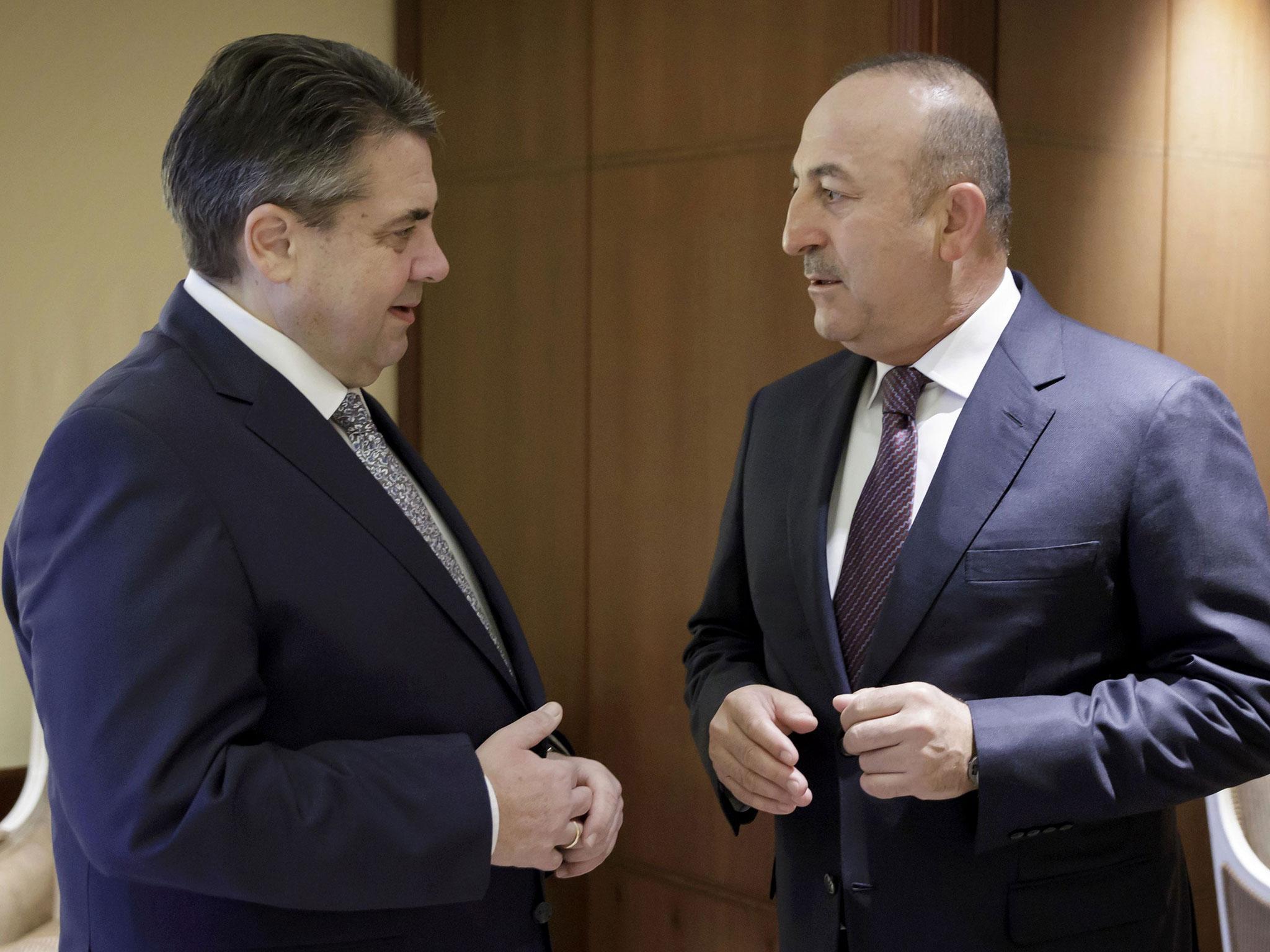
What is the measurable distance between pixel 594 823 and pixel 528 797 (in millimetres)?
133

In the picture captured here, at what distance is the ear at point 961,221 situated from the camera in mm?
1893

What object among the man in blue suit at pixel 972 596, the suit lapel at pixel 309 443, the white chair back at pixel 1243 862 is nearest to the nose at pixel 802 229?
the man in blue suit at pixel 972 596

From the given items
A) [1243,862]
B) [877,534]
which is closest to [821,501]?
[877,534]

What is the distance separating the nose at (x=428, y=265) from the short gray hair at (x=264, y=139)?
131 mm

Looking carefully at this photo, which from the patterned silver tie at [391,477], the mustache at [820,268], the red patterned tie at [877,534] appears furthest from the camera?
the mustache at [820,268]

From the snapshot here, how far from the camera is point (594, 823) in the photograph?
61.3 inches

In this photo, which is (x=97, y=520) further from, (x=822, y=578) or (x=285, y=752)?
(x=822, y=578)

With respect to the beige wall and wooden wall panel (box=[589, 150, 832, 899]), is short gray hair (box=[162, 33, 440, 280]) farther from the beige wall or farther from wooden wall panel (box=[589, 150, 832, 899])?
the beige wall

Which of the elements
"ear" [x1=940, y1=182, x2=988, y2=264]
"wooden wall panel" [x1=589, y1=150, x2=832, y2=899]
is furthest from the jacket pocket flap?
"wooden wall panel" [x1=589, y1=150, x2=832, y2=899]

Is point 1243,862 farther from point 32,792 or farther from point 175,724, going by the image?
point 32,792

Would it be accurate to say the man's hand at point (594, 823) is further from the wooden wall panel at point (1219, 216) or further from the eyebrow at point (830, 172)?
the wooden wall panel at point (1219, 216)

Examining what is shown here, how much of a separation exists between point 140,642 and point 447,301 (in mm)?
2886

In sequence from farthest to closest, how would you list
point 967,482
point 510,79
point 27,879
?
point 510,79 < point 27,879 < point 967,482

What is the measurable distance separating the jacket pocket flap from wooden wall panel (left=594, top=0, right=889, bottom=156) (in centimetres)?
186
